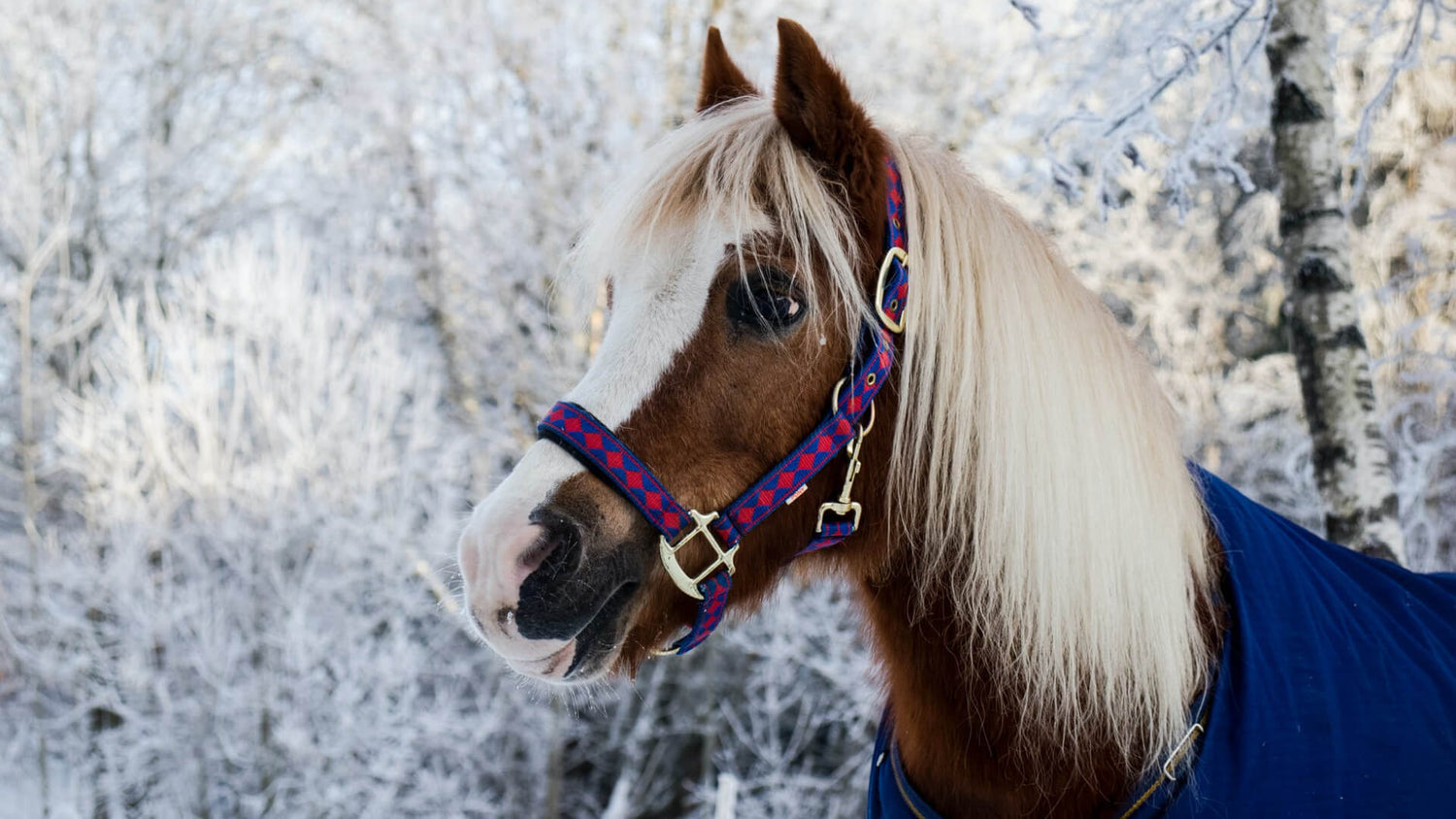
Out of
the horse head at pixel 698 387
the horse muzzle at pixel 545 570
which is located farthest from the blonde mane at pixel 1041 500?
the horse muzzle at pixel 545 570

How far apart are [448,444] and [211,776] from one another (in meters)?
4.58

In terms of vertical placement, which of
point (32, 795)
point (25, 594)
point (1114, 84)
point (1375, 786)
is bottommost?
point (32, 795)

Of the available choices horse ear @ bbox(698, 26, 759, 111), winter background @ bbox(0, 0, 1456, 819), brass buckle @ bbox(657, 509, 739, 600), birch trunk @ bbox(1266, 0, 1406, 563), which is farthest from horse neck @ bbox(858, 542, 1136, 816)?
winter background @ bbox(0, 0, 1456, 819)

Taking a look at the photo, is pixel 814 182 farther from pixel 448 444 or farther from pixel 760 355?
pixel 448 444

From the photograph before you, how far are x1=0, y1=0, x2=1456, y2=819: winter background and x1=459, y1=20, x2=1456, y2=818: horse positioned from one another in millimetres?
7395

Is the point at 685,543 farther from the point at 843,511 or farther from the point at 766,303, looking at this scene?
the point at 766,303

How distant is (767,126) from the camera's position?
1.77 metres

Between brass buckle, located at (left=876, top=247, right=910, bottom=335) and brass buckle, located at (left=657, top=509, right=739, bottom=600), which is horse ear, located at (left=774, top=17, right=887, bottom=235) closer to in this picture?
brass buckle, located at (left=876, top=247, right=910, bottom=335)

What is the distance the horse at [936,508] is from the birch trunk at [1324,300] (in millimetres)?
1400

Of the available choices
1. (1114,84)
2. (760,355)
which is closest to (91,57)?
(1114,84)

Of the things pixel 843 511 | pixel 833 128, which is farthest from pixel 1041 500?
pixel 833 128

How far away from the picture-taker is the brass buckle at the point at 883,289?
1.67 m

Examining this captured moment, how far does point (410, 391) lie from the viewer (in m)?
12.2

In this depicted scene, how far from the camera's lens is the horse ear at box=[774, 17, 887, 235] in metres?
1.67
